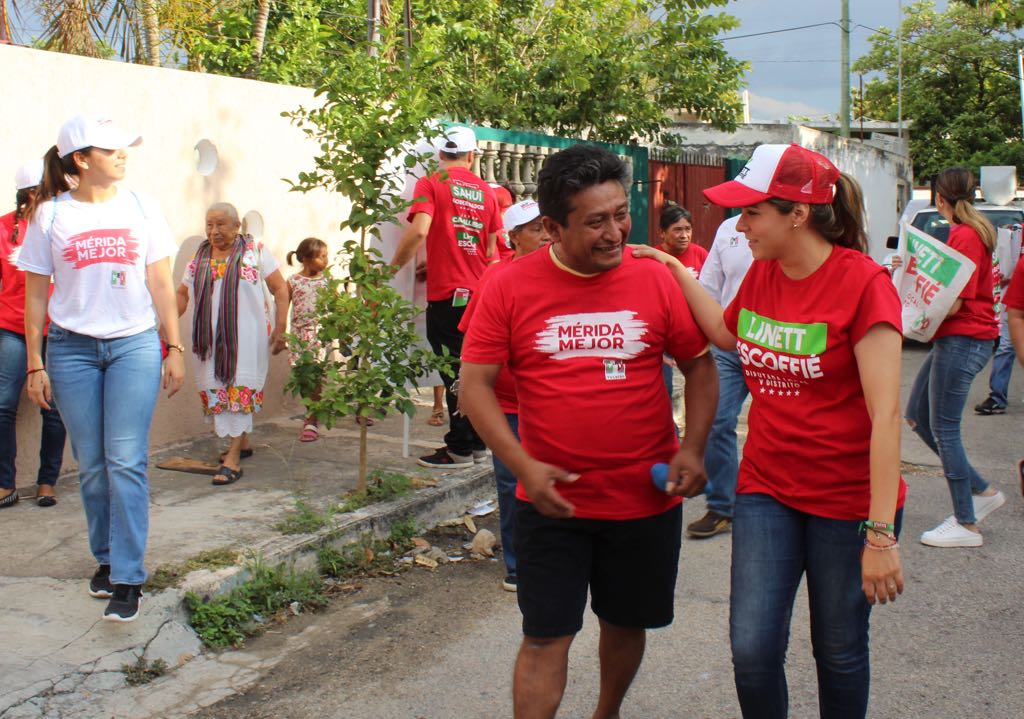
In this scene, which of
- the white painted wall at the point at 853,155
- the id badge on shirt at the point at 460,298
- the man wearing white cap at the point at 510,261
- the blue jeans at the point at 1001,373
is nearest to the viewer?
the man wearing white cap at the point at 510,261

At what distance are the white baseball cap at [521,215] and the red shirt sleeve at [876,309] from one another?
2012mm

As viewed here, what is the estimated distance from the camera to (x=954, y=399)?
5812mm

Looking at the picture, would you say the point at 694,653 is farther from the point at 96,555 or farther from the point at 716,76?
the point at 716,76

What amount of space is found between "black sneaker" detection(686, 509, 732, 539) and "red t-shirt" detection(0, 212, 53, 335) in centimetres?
374

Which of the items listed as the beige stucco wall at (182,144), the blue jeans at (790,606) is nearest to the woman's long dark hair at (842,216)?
the blue jeans at (790,606)

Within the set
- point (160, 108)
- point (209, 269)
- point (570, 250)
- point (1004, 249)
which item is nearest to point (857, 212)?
point (570, 250)

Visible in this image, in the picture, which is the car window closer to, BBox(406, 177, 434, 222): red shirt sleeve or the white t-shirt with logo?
BBox(406, 177, 434, 222): red shirt sleeve

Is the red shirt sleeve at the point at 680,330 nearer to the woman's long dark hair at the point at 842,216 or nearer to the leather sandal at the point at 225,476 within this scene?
the woman's long dark hair at the point at 842,216

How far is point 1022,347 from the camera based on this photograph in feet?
17.6

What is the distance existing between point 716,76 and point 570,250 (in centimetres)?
1129

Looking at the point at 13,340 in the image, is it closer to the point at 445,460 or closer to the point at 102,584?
the point at 102,584

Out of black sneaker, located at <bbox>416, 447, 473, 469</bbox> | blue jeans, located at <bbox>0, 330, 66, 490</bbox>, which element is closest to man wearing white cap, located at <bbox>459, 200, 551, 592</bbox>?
black sneaker, located at <bbox>416, 447, 473, 469</bbox>

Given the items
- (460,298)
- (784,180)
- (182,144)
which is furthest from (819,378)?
(182,144)

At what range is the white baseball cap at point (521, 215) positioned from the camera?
4729 millimetres
